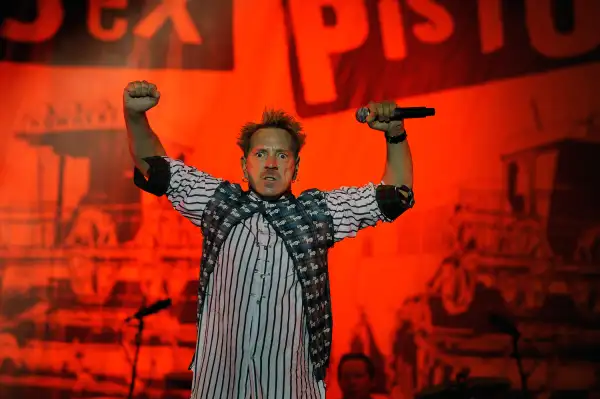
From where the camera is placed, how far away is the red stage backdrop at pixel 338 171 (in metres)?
2.89

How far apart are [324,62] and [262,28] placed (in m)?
0.34

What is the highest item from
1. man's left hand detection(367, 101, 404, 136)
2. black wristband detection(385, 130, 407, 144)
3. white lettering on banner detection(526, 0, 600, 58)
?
white lettering on banner detection(526, 0, 600, 58)

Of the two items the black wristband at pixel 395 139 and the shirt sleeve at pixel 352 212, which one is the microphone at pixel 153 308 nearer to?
the shirt sleeve at pixel 352 212

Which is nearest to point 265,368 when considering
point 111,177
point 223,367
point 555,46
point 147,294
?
point 223,367

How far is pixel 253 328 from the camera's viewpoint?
1465 mm

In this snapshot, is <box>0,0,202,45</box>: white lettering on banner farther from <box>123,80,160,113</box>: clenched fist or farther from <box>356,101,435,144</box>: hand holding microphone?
<box>356,101,435,144</box>: hand holding microphone

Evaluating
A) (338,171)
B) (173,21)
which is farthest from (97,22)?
(338,171)

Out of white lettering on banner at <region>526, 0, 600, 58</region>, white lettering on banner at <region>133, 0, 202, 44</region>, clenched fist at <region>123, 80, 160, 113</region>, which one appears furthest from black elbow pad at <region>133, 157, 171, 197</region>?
white lettering on banner at <region>526, 0, 600, 58</region>

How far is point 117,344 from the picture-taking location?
3.07m

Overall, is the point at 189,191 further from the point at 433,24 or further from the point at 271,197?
the point at 433,24

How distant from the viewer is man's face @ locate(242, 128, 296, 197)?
1.53 m

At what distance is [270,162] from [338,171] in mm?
1437

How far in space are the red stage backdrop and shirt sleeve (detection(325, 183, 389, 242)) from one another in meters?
1.38

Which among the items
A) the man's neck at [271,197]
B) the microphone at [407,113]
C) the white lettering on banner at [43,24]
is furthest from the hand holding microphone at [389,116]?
the white lettering on banner at [43,24]
